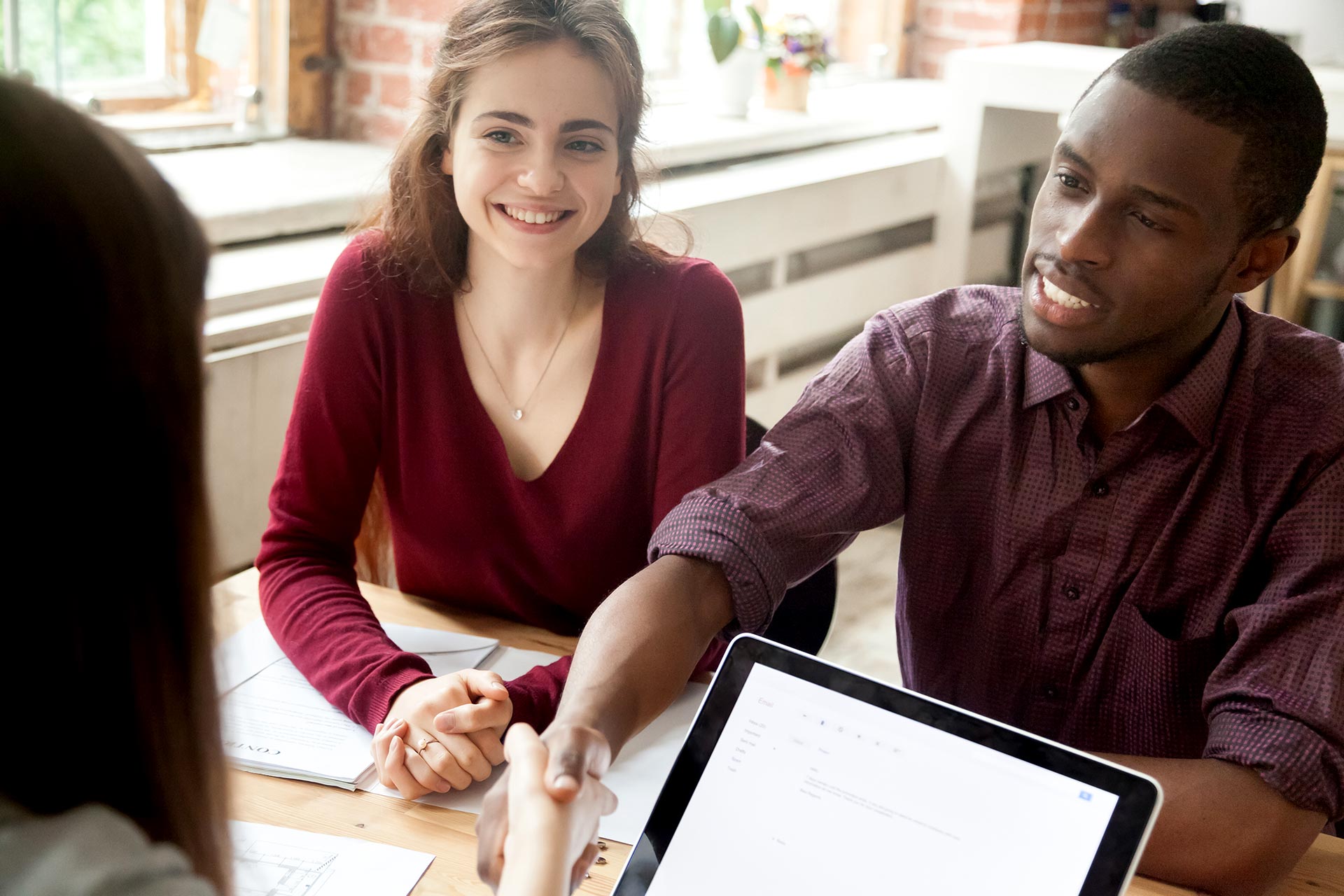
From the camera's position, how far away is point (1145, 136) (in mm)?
1136

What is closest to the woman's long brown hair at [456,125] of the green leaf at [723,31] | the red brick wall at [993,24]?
the green leaf at [723,31]

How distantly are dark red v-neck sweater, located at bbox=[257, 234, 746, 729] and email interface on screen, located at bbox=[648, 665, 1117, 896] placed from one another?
59cm

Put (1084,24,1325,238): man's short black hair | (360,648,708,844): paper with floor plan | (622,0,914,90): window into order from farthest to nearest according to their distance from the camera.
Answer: (622,0,914,90): window, (1084,24,1325,238): man's short black hair, (360,648,708,844): paper with floor plan

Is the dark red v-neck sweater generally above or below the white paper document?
above

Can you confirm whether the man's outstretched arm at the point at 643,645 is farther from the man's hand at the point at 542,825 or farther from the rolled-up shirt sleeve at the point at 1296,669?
the rolled-up shirt sleeve at the point at 1296,669

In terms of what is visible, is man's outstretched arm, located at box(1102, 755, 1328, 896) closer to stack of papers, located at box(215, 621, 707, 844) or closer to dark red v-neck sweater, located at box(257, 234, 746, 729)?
stack of papers, located at box(215, 621, 707, 844)

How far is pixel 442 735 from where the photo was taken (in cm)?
104

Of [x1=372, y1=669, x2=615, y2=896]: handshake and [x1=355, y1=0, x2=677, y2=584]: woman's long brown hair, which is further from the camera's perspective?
[x1=355, y1=0, x2=677, y2=584]: woman's long brown hair

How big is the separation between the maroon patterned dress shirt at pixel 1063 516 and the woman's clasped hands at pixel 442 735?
0.22 metres

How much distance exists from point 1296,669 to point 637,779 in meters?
0.56

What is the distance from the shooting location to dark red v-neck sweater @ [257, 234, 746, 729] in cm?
142

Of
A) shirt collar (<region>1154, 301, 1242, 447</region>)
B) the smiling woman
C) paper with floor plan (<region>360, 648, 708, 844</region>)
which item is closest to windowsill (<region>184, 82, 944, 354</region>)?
the smiling woman

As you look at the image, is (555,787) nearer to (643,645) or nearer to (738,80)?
(643,645)

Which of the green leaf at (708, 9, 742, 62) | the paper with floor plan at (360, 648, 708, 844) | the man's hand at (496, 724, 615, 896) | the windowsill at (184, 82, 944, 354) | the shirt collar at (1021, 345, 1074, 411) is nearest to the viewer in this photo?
the man's hand at (496, 724, 615, 896)
